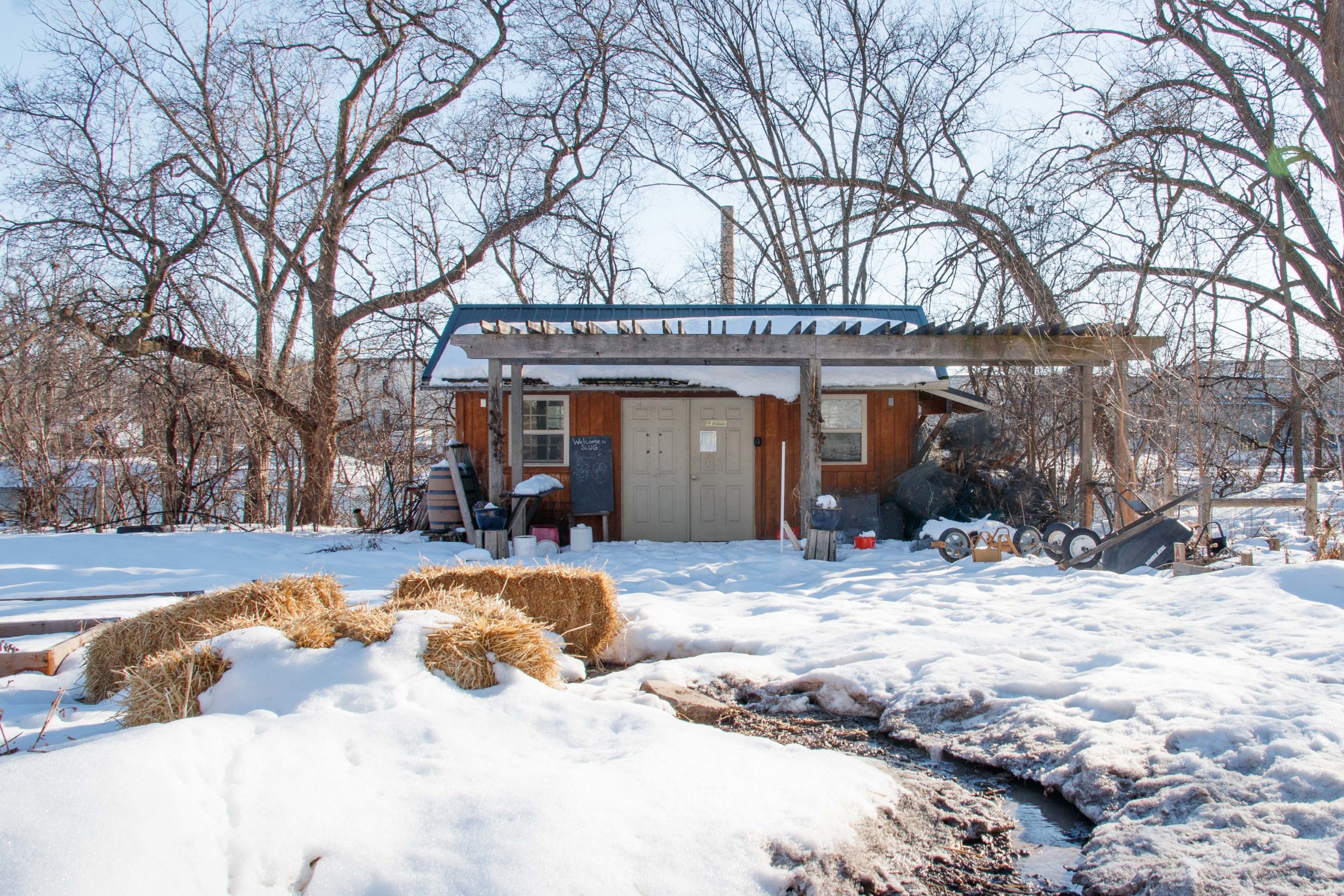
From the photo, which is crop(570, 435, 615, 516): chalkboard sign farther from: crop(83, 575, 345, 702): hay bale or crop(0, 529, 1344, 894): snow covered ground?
crop(83, 575, 345, 702): hay bale

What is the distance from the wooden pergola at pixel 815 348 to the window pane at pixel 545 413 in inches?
76.6

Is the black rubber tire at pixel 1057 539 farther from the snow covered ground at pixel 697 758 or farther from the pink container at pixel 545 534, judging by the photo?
the pink container at pixel 545 534

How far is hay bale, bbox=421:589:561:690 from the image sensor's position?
131 inches

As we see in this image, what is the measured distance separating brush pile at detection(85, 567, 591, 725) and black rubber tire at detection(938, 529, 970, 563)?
5127mm

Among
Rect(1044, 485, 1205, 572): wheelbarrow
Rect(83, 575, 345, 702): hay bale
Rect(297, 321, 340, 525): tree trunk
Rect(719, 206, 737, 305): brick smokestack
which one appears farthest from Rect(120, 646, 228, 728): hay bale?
Rect(719, 206, 737, 305): brick smokestack

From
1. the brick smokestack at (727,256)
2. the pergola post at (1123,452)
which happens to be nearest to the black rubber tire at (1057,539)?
the pergola post at (1123,452)

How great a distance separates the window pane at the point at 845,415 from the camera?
11273 mm

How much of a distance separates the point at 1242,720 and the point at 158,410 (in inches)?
582

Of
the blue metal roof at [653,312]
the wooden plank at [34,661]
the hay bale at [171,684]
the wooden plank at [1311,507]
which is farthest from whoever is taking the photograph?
the blue metal roof at [653,312]

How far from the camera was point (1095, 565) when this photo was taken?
7.15 m

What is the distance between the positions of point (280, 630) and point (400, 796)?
1.29 m

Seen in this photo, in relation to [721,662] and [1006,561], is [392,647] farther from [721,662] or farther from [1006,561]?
[1006,561]

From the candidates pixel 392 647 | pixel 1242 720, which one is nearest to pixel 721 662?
pixel 392 647

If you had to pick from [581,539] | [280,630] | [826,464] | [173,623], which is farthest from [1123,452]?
[173,623]
